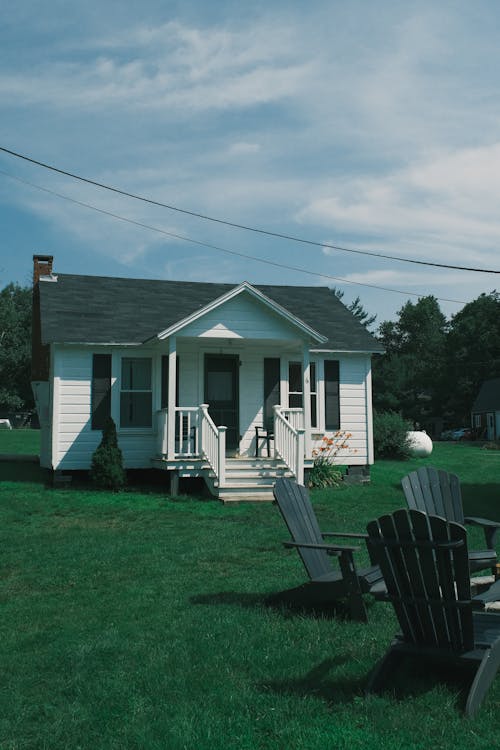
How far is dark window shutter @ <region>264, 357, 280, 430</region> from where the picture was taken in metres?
16.6

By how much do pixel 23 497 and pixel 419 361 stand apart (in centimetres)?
5948

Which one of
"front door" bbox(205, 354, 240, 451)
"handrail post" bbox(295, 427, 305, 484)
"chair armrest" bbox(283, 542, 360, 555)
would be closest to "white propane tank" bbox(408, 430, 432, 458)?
"front door" bbox(205, 354, 240, 451)

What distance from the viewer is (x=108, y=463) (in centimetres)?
1457

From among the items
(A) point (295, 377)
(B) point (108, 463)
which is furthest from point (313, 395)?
(B) point (108, 463)

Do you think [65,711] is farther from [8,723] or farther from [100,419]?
[100,419]

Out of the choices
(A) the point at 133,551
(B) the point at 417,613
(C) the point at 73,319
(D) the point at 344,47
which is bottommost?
(A) the point at 133,551

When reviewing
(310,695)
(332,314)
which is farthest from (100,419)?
(310,695)

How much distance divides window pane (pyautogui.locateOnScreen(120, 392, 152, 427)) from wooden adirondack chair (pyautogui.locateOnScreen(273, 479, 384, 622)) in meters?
9.40

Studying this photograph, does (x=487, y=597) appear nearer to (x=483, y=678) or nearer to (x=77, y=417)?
(x=483, y=678)

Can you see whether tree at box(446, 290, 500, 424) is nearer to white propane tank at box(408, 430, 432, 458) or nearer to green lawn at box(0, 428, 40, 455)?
white propane tank at box(408, 430, 432, 458)

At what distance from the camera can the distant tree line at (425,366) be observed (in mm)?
57062

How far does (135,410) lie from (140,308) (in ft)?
9.40

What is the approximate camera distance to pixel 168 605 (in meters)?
6.39

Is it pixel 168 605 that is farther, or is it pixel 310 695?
pixel 168 605
